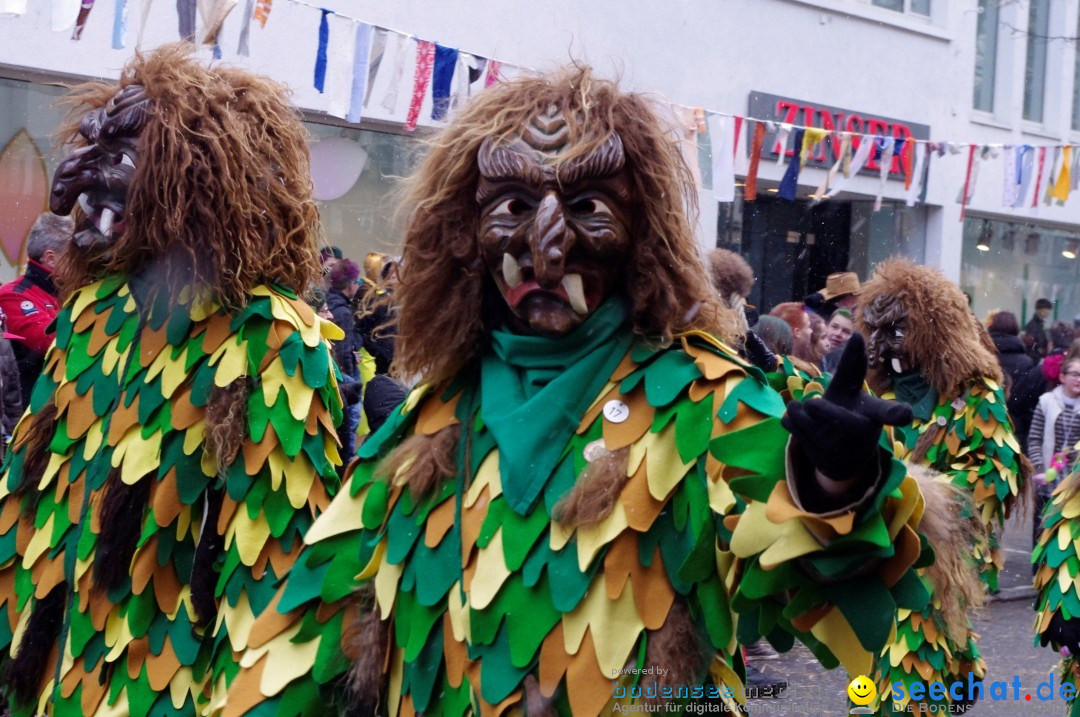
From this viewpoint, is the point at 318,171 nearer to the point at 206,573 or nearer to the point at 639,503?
the point at 206,573

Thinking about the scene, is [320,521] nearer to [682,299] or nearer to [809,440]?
[682,299]

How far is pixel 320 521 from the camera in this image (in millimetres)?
2453

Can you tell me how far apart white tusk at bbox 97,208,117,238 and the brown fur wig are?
4cm

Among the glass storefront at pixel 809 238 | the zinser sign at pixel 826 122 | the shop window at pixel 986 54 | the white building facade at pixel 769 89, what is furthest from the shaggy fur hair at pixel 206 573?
the shop window at pixel 986 54

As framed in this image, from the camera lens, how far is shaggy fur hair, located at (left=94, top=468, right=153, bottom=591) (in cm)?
310

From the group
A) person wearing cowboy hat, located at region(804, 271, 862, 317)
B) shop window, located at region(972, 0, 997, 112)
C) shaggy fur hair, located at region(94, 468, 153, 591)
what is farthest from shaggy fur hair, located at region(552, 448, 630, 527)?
shop window, located at region(972, 0, 997, 112)

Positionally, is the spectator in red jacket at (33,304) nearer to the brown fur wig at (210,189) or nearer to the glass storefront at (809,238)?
the brown fur wig at (210,189)

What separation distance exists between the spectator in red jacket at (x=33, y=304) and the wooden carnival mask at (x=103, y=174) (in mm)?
2673

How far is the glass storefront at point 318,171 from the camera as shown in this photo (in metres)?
8.01

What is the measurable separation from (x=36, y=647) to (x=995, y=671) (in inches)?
199

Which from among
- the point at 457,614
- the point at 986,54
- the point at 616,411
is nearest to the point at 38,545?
the point at 457,614

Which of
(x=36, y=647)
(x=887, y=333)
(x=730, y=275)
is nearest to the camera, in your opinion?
(x=36, y=647)

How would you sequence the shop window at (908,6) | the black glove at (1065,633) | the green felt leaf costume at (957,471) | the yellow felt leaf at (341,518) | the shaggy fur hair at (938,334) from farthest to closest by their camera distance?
the shop window at (908,6) → the shaggy fur hair at (938,334) → the green felt leaf costume at (957,471) → the black glove at (1065,633) → the yellow felt leaf at (341,518)

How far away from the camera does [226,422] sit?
3129mm
